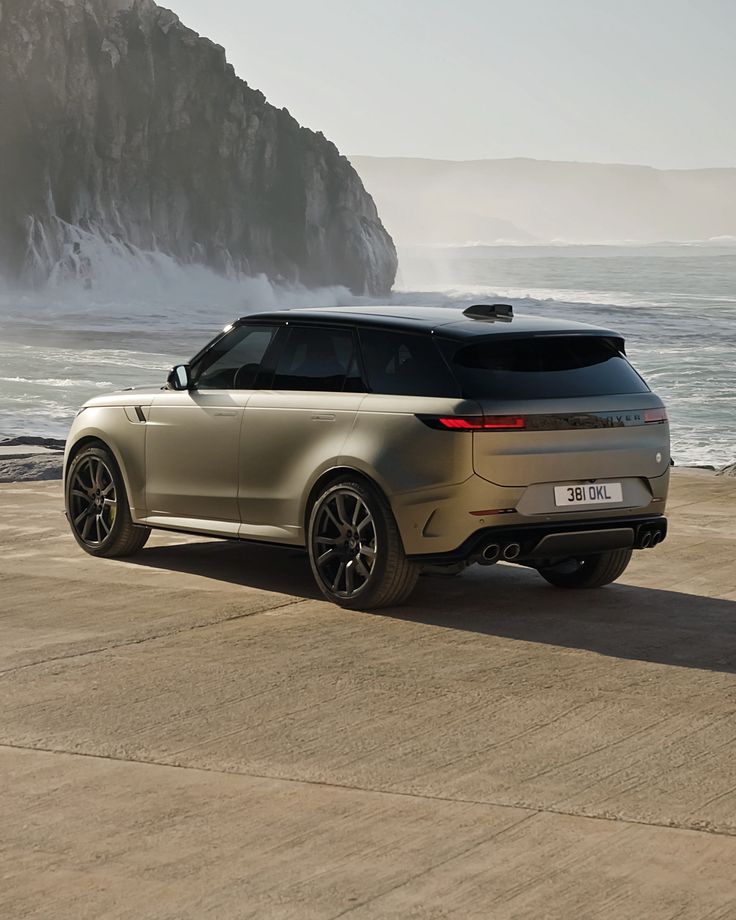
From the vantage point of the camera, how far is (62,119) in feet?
417

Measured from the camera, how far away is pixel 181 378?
9664mm

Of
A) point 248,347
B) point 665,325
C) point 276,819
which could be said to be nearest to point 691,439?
point 248,347

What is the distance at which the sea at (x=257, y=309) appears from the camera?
40.1 metres

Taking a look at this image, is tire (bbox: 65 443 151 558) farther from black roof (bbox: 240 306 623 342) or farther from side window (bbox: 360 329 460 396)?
side window (bbox: 360 329 460 396)

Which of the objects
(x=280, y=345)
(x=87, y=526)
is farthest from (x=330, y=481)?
(x=87, y=526)

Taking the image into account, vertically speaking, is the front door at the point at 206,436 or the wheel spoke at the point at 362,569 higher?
the front door at the point at 206,436

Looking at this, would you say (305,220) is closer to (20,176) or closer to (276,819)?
(20,176)

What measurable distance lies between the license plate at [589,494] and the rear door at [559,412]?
5cm

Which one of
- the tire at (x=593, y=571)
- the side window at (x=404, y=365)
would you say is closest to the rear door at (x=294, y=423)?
the side window at (x=404, y=365)

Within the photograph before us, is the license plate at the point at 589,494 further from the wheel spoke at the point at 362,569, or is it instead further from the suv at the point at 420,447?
the wheel spoke at the point at 362,569

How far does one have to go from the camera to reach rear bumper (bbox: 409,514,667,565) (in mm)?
8086

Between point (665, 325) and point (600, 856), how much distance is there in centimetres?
8281

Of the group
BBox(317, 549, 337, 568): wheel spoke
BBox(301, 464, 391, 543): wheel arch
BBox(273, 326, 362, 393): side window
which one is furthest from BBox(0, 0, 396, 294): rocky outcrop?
BBox(317, 549, 337, 568): wheel spoke

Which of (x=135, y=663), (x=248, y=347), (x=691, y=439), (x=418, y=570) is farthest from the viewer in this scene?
(x=691, y=439)
